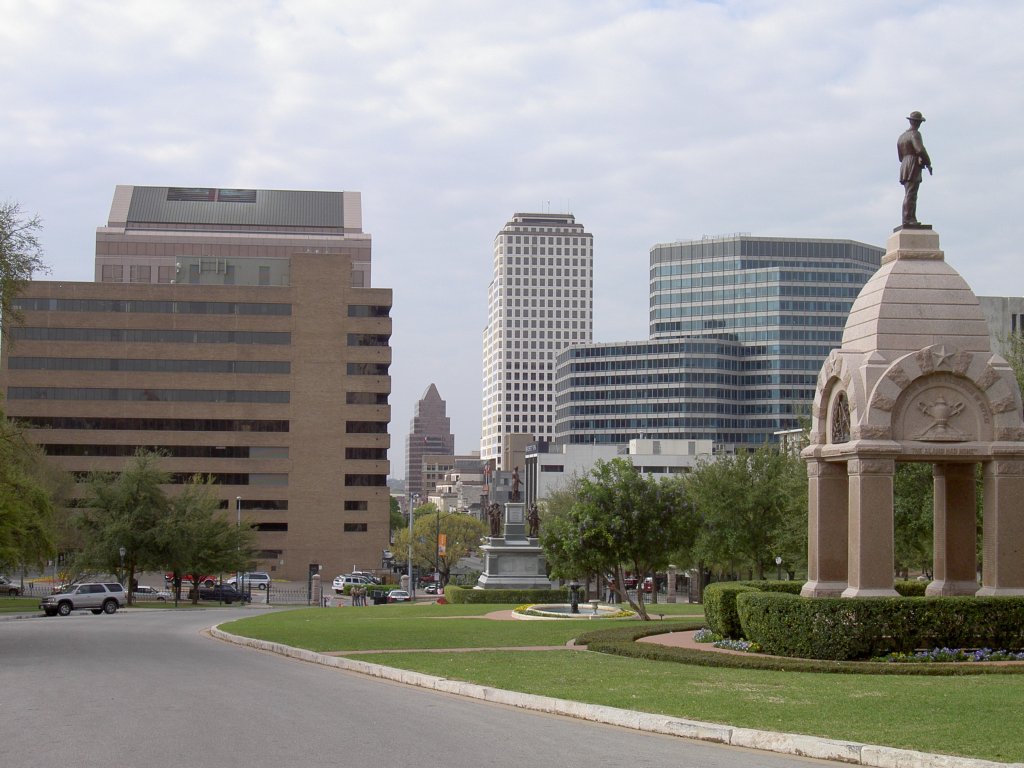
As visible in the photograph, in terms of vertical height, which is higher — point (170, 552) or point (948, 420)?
point (948, 420)

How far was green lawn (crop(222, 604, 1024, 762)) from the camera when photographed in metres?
12.0

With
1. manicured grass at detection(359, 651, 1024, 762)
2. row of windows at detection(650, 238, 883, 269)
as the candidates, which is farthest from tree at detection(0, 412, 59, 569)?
row of windows at detection(650, 238, 883, 269)

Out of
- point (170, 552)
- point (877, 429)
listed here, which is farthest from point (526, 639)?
point (170, 552)

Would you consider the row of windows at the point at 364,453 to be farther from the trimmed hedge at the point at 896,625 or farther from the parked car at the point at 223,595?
the trimmed hedge at the point at 896,625

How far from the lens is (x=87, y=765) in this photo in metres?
10.8

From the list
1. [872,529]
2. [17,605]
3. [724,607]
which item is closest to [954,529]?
[872,529]

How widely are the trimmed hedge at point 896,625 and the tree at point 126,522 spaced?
5094cm

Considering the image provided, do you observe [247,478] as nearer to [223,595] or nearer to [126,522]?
[223,595]

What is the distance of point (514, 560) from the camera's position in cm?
5581

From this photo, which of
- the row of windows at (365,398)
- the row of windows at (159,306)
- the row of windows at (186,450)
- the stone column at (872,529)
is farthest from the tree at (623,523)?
the row of windows at (159,306)

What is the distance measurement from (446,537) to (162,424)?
2998 cm

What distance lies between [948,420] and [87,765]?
53.8 feet

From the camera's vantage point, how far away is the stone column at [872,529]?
20.9 meters

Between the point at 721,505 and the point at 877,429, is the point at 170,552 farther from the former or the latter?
the point at 877,429
